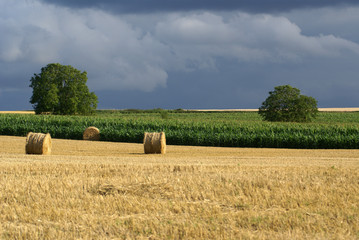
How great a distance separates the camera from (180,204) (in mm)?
9414

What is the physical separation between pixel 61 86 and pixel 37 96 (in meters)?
3.92

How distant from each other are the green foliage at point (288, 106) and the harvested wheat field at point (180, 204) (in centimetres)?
4051

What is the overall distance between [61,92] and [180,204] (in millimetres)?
62579

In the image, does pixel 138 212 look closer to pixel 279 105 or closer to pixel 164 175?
pixel 164 175

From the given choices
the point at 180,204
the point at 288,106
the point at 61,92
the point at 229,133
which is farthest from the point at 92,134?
the point at 61,92

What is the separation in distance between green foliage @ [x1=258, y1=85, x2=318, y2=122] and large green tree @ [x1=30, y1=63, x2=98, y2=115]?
28.5 m

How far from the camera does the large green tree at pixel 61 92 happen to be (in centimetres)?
6719

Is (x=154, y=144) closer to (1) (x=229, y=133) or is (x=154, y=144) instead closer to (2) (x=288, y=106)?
(1) (x=229, y=133)

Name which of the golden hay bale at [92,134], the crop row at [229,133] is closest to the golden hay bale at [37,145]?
the golden hay bale at [92,134]

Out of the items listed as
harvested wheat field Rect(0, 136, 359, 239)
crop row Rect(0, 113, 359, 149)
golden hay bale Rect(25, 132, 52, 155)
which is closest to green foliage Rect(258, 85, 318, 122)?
crop row Rect(0, 113, 359, 149)

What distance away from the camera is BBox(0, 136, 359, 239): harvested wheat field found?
764 cm

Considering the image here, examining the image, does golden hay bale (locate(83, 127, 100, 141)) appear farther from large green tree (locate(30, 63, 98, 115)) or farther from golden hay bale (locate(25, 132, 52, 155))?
large green tree (locate(30, 63, 98, 115))

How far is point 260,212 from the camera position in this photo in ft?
29.1

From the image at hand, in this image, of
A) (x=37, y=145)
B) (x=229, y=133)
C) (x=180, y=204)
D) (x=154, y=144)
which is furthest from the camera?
(x=229, y=133)
